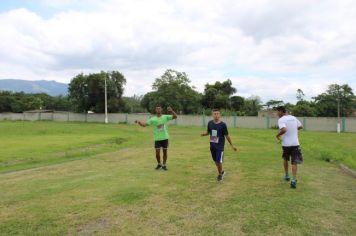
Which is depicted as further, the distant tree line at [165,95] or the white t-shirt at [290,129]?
the distant tree line at [165,95]

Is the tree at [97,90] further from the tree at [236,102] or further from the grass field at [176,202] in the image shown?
the grass field at [176,202]

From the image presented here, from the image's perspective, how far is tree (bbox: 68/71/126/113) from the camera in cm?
6688

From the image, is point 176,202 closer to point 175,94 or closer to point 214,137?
point 214,137

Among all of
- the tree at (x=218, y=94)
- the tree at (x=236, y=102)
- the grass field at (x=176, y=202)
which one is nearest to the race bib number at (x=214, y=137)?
the grass field at (x=176, y=202)

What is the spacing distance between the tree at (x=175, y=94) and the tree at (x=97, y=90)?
19.7ft

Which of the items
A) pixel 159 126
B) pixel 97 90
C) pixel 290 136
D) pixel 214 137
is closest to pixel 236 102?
pixel 97 90

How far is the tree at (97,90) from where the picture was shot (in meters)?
66.9

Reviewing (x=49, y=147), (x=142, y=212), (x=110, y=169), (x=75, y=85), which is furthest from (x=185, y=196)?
(x=75, y=85)

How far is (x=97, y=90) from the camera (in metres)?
67.3

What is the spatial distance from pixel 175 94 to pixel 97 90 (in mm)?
13345

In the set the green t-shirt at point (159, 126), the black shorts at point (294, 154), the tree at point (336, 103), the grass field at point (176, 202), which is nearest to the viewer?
the grass field at point (176, 202)

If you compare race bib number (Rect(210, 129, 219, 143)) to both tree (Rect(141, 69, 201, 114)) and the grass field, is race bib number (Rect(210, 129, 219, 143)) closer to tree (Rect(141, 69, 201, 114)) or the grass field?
the grass field

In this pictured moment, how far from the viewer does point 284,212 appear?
6.43 meters

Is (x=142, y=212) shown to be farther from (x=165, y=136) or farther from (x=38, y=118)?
(x=38, y=118)
